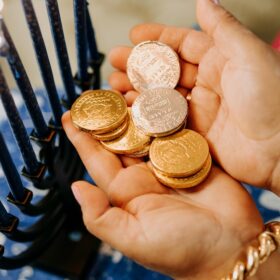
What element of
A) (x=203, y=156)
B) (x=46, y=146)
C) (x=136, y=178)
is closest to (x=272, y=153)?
(x=203, y=156)

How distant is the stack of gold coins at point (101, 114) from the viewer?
30.4 inches

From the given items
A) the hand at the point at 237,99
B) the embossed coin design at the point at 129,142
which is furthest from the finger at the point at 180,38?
the embossed coin design at the point at 129,142

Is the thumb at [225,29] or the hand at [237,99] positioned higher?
the thumb at [225,29]

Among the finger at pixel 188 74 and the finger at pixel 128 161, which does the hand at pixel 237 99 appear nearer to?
the finger at pixel 188 74

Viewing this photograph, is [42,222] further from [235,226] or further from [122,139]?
[235,226]

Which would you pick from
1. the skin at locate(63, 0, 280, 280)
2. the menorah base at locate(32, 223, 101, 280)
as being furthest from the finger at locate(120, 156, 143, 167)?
the menorah base at locate(32, 223, 101, 280)

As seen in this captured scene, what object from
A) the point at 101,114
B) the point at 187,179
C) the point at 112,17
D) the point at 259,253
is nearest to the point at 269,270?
the point at 259,253

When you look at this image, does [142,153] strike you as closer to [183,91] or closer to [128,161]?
[128,161]

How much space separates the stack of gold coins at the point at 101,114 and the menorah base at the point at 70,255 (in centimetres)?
28

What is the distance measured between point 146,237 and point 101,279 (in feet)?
1.06

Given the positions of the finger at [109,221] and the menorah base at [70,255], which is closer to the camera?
the finger at [109,221]

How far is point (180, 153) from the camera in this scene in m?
0.77

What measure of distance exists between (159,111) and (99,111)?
0.12 metres

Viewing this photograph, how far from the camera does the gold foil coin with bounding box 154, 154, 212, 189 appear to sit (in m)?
0.72
